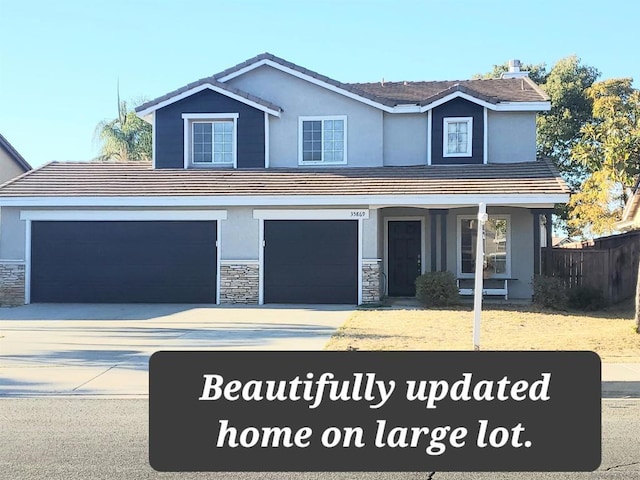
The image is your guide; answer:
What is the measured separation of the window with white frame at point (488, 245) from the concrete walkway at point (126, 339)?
176 inches

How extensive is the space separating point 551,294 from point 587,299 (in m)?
0.95

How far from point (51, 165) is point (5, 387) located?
13.3 m

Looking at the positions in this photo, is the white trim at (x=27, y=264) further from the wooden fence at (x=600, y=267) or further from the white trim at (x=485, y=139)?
the wooden fence at (x=600, y=267)

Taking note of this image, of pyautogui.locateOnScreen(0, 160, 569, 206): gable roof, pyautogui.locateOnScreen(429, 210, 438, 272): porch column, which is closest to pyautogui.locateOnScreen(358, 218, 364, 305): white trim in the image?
pyautogui.locateOnScreen(0, 160, 569, 206): gable roof

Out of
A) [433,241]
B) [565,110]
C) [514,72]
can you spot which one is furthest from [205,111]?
[565,110]

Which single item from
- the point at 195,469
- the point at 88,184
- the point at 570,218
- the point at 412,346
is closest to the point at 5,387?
the point at 195,469

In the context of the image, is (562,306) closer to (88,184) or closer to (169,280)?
(169,280)

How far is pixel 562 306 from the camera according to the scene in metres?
15.5

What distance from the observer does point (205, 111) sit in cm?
1880

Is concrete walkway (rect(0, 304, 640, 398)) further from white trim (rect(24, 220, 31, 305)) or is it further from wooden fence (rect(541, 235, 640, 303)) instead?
wooden fence (rect(541, 235, 640, 303))

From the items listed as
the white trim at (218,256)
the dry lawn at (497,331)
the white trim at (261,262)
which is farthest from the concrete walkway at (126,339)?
the white trim at (218,256)

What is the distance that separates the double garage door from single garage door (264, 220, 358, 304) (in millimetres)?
27

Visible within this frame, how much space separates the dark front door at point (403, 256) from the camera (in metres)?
18.7

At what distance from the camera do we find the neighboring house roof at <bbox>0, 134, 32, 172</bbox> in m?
30.1
